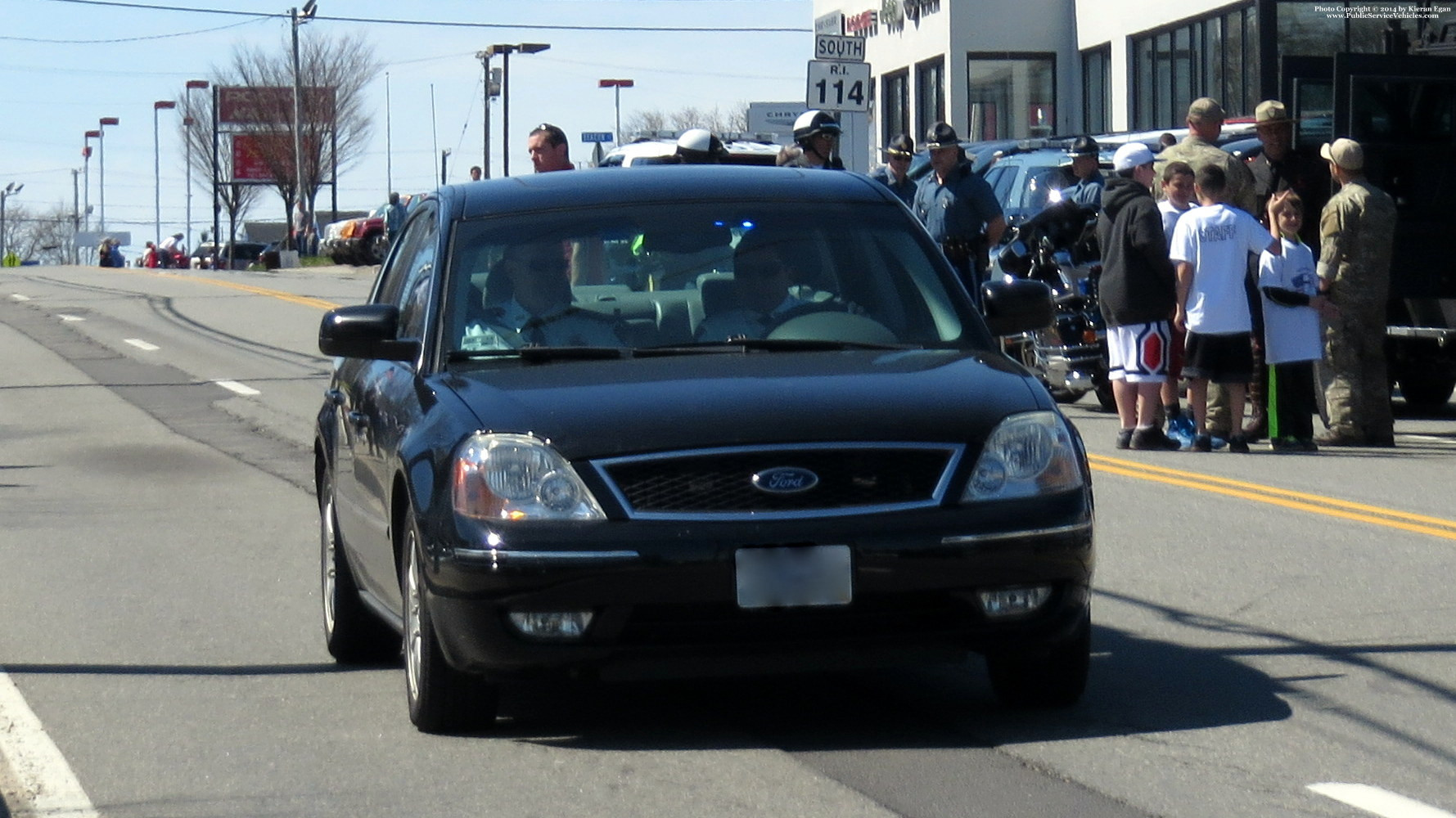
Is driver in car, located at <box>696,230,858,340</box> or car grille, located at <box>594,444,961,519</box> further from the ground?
driver in car, located at <box>696,230,858,340</box>

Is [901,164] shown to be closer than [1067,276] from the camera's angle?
No

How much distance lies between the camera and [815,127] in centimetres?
1459

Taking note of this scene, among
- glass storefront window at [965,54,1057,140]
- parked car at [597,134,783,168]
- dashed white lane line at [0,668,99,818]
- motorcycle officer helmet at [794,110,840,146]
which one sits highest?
glass storefront window at [965,54,1057,140]

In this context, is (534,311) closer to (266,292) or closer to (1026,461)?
(1026,461)

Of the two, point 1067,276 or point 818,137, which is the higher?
point 818,137

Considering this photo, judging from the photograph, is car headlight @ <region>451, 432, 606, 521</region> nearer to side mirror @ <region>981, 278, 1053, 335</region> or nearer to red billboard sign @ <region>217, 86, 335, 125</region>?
side mirror @ <region>981, 278, 1053, 335</region>

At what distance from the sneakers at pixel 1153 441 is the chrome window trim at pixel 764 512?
8.09 m

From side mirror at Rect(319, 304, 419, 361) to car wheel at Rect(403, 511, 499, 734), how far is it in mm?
695

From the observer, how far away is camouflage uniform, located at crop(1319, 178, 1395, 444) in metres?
13.6

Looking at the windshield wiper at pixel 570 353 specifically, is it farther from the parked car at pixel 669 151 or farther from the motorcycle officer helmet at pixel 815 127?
the parked car at pixel 669 151

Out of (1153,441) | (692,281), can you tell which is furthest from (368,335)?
(1153,441)

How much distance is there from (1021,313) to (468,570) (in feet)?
6.69

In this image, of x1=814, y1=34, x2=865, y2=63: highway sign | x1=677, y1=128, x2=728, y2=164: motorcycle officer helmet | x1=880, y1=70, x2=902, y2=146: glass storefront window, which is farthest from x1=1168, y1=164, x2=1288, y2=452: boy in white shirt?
x1=880, y1=70, x2=902, y2=146: glass storefront window

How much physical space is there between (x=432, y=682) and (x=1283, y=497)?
20.5 ft
